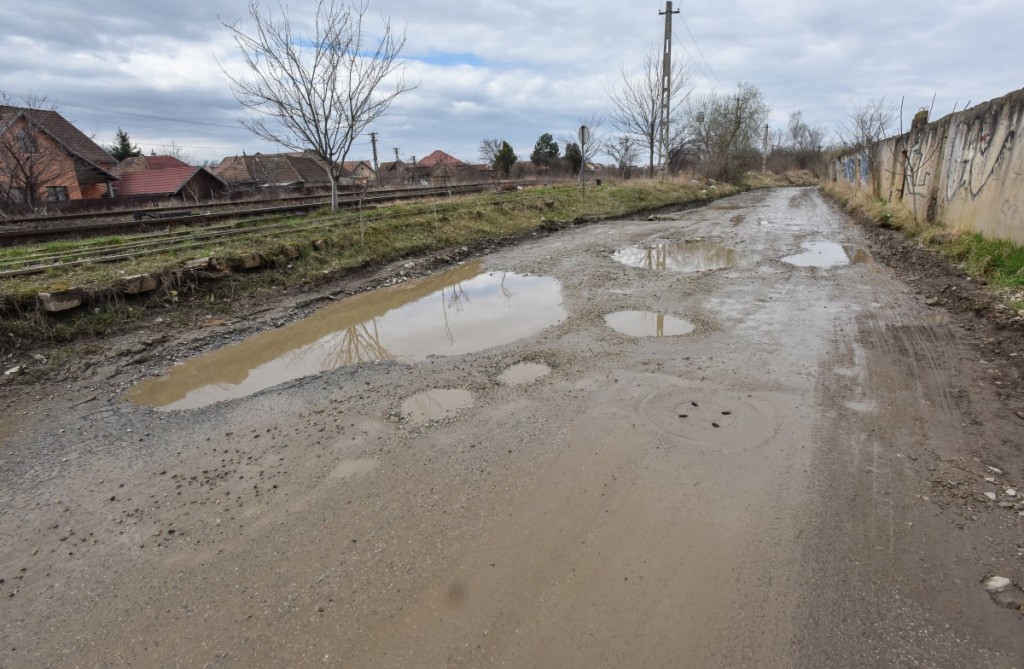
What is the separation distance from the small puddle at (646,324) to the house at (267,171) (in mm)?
39929

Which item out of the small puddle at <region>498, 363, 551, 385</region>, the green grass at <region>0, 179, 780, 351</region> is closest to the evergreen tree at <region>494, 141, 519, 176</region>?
the green grass at <region>0, 179, 780, 351</region>

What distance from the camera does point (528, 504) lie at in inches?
118

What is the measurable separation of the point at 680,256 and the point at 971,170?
16.4 ft

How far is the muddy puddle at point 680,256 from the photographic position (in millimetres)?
9375

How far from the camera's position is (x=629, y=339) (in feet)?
18.2

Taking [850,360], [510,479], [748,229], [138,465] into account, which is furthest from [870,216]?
[138,465]

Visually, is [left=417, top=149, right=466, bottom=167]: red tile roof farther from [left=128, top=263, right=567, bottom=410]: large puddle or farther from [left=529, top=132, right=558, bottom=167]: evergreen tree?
[left=128, top=263, right=567, bottom=410]: large puddle

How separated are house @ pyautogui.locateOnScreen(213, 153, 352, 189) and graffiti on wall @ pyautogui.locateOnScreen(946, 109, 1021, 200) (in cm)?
3961

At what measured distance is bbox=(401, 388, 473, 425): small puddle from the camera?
160 inches

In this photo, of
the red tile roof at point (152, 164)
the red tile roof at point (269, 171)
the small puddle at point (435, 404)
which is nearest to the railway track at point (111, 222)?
the small puddle at point (435, 404)

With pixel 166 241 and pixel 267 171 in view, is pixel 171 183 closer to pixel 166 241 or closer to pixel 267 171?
pixel 267 171

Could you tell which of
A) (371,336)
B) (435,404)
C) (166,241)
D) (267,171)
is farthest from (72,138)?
(435,404)

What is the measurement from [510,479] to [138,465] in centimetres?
258

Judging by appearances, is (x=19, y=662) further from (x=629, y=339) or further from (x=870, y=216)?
(x=870, y=216)
